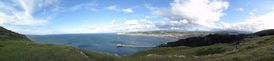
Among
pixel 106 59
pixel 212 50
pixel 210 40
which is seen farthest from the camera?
pixel 210 40

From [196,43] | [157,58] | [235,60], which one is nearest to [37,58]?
[157,58]

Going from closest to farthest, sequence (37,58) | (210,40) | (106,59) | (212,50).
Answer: (37,58) < (106,59) < (212,50) < (210,40)

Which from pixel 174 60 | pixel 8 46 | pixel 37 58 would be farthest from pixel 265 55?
pixel 8 46

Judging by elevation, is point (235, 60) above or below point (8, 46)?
below

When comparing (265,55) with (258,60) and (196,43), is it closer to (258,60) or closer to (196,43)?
(258,60)

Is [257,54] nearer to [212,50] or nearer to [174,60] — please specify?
[174,60]

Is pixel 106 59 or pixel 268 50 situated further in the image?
pixel 268 50

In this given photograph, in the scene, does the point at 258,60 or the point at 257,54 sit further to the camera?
the point at 257,54

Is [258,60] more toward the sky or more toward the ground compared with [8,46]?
more toward the ground

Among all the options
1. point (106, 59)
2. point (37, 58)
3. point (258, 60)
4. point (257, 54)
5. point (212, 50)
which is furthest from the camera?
point (212, 50)
